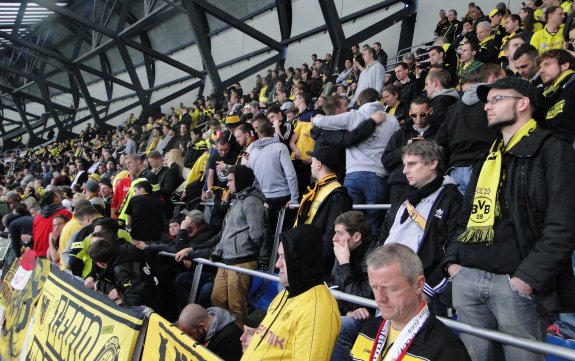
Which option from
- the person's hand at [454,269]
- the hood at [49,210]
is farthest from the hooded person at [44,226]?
the person's hand at [454,269]

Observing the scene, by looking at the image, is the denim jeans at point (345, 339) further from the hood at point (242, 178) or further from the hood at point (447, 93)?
the hood at point (242, 178)

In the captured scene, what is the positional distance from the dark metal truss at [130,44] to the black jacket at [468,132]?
10344 mm

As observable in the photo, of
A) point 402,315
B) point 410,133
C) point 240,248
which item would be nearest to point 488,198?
point 402,315

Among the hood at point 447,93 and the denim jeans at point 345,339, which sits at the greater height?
the hood at point 447,93

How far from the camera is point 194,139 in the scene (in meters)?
10.6

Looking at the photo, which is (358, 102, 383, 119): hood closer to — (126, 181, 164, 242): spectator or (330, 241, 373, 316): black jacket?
(330, 241, 373, 316): black jacket

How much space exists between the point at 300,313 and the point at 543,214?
1.20 meters

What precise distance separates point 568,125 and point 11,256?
25.0 feet

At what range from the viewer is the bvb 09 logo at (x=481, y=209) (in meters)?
2.39

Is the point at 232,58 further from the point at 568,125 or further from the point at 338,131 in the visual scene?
the point at 568,125

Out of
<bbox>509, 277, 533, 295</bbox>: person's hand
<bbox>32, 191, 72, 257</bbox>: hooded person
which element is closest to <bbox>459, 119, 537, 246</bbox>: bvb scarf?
<bbox>509, 277, 533, 295</bbox>: person's hand

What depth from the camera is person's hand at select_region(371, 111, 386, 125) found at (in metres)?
4.74

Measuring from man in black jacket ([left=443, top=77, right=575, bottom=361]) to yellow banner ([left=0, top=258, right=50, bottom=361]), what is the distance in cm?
392

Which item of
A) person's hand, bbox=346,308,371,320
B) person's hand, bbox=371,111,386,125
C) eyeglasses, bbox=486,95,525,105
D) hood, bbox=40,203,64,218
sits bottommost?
person's hand, bbox=346,308,371,320
